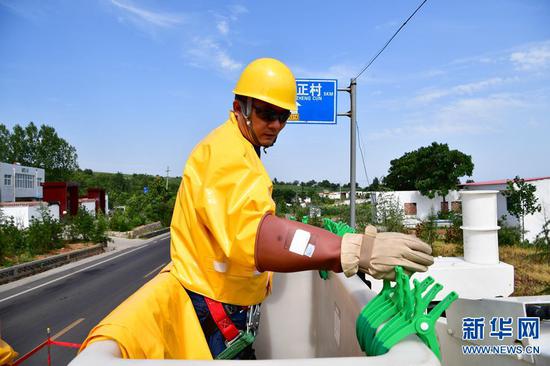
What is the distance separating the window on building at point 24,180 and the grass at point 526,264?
4590cm

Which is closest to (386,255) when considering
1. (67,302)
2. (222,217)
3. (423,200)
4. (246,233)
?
(246,233)

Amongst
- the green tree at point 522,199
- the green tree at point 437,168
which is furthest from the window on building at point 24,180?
the green tree at point 522,199

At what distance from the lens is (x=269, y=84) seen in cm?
177

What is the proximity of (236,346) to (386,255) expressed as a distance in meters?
0.96

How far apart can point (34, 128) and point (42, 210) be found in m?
67.5

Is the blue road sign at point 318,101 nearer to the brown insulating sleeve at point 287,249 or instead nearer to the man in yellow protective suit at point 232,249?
the man in yellow protective suit at point 232,249

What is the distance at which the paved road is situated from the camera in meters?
7.08

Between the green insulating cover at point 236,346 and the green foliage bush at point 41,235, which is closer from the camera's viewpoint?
the green insulating cover at point 236,346

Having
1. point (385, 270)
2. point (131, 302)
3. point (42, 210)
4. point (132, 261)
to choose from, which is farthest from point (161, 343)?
point (42, 210)

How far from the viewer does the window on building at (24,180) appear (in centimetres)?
4486

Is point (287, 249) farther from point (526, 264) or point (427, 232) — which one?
point (427, 232)

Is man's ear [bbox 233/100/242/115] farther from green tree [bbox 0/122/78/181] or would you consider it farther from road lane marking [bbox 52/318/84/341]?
green tree [bbox 0/122/78/181]

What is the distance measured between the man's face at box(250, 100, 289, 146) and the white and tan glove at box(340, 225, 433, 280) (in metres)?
0.73

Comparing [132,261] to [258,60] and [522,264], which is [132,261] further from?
[258,60]
